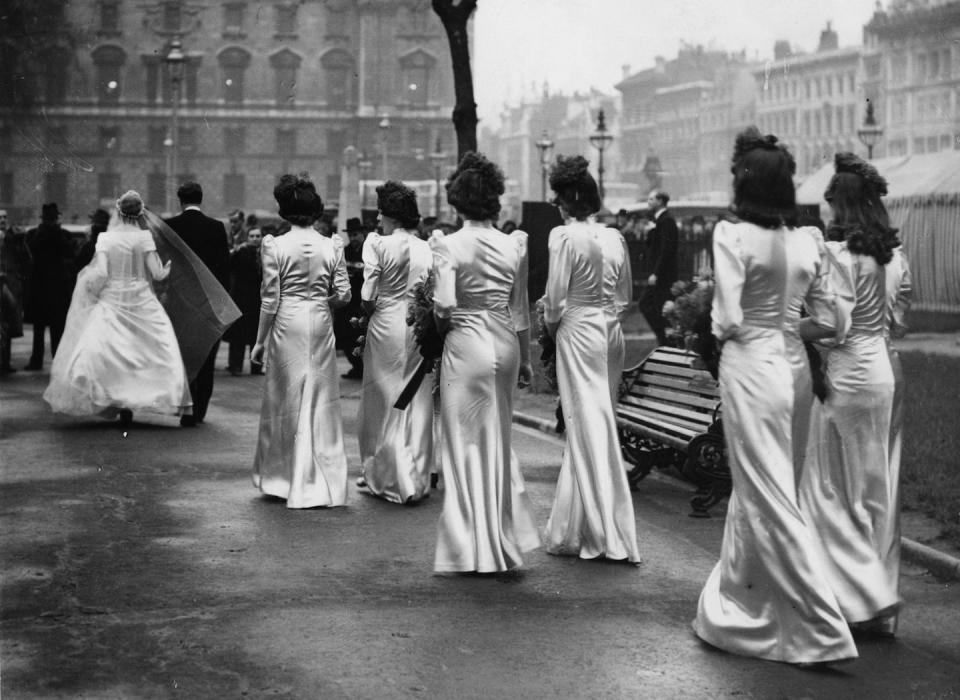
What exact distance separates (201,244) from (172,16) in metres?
86.6

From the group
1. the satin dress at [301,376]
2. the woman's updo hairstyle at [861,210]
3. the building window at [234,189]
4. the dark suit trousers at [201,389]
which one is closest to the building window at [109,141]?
the building window at [234,189]

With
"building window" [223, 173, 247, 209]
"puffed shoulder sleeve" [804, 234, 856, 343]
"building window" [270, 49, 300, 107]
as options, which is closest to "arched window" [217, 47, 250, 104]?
"building window" [270, 49, 300, 107]

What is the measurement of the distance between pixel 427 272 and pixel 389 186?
68 centimetres

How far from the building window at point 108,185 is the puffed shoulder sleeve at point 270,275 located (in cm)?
8844

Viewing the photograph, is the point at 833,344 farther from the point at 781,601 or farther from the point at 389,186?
the point at 389,186

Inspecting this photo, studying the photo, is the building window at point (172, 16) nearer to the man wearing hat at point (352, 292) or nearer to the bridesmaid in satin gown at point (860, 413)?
the man wearing hat at point (352, 292)

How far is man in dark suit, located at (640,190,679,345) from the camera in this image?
63.1 feet

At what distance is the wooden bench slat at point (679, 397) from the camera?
10039 mm


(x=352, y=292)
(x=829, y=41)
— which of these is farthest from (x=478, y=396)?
(x=829, y=41)

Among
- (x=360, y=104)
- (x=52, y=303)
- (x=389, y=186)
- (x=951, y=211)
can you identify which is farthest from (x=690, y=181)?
(x=389, y=186)

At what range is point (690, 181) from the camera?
10631 centimetres

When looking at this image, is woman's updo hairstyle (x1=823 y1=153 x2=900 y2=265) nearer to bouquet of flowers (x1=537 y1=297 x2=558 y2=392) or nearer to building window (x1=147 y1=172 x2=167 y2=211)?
bouquet of flowers (x1=537 y1=297 x2=558 y2=392)

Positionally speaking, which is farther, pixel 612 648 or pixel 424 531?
pixel 424 531

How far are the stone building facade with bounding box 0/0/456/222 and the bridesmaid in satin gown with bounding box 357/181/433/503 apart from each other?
280ft
